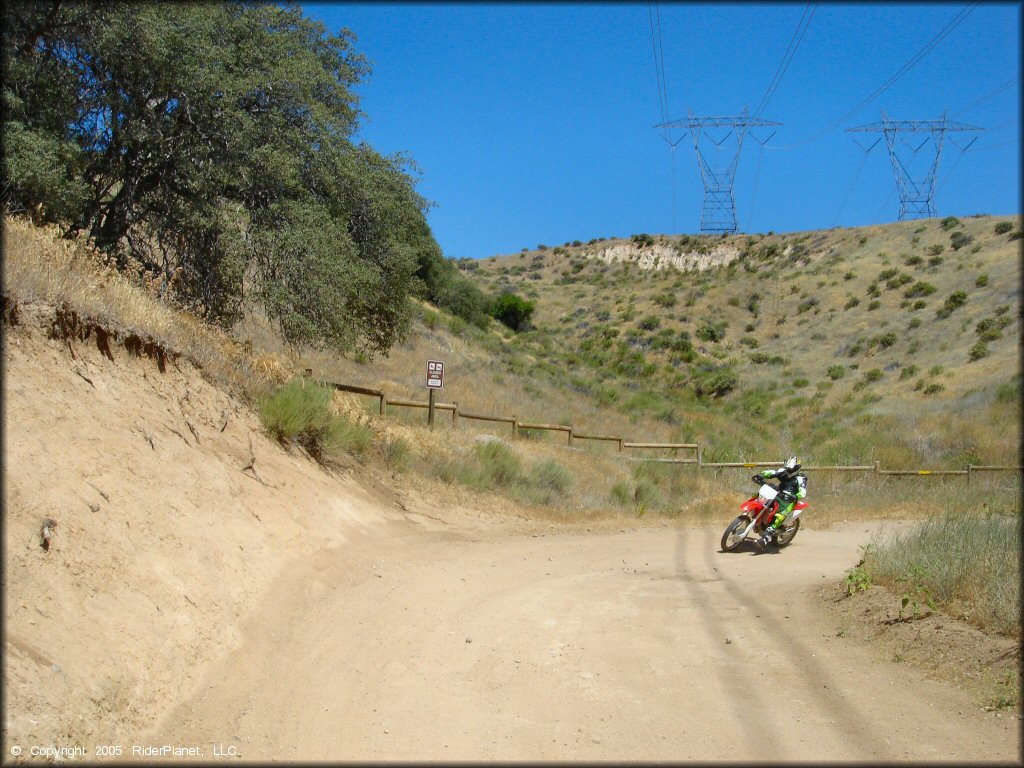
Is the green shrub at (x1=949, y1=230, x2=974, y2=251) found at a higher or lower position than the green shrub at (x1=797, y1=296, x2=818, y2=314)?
higher

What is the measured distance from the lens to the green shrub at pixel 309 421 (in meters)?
12.5

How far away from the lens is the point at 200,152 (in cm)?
1440

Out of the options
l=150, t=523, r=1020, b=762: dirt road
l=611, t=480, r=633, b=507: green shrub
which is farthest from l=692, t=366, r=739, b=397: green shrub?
l=150, t=523, r=1020, b=762: dirt road

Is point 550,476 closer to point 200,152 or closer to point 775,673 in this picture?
point 200,152

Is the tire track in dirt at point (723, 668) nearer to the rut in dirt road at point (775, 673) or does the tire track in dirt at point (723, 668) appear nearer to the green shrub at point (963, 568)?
the rut in dirt road at point (775, 673)

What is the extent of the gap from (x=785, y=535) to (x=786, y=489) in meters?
0.86

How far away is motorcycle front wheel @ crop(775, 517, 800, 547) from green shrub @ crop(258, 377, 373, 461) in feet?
A: 24.6

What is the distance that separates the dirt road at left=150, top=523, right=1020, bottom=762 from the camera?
18.4 feet

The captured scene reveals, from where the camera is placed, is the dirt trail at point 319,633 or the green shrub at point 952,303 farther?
the green shrub at point 952,303

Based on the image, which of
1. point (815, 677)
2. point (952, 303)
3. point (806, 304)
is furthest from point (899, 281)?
point (815, 677)

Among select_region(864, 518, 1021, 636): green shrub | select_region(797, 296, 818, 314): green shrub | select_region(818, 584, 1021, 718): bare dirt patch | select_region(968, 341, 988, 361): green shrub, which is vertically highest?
select_region(797, 296, 818, 314): green shrub

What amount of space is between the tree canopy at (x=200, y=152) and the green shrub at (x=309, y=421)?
210 centimetres

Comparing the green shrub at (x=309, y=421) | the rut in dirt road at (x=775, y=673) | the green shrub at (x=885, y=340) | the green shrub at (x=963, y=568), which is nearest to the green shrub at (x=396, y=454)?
the green shrub at (x=309, y=421)

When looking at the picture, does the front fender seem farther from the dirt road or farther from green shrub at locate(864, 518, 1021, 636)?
green shrub at locate(864, 518, 1021, 636)
